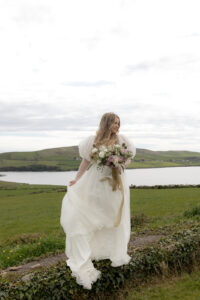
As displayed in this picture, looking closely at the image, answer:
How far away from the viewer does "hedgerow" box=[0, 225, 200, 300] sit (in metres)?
5.15

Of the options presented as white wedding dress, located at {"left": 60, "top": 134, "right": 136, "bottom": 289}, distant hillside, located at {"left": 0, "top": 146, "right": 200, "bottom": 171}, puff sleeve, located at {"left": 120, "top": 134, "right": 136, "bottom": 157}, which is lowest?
distant hillside, located at {"left": 0, "top": 146, "right": 200, "bottom": 171}

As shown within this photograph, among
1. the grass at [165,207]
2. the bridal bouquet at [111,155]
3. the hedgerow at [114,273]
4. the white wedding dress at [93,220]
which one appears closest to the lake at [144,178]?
the grass at [165,207]

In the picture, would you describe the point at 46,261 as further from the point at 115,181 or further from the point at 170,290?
the point at 115,181

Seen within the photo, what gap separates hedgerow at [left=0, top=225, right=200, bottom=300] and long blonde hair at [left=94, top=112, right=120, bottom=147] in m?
2.45

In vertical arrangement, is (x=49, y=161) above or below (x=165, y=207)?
below

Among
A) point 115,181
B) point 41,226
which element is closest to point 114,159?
point 115,181

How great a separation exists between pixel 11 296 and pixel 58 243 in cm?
544

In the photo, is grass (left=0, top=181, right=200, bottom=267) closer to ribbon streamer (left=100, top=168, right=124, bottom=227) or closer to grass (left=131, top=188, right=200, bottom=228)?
grass (left=131, top=188, right=200, bottom=228)

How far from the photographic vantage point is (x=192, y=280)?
6.33 m

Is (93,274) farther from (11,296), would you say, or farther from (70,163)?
(70,163)

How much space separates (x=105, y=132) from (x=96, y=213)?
64.7 inches

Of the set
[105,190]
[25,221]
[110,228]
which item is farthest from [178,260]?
[25,221]

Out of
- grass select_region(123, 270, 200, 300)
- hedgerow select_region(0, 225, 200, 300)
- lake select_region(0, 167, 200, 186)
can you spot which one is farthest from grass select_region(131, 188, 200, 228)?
lake select_region(0, 167, 200, 186)

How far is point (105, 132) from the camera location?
19.7ft
